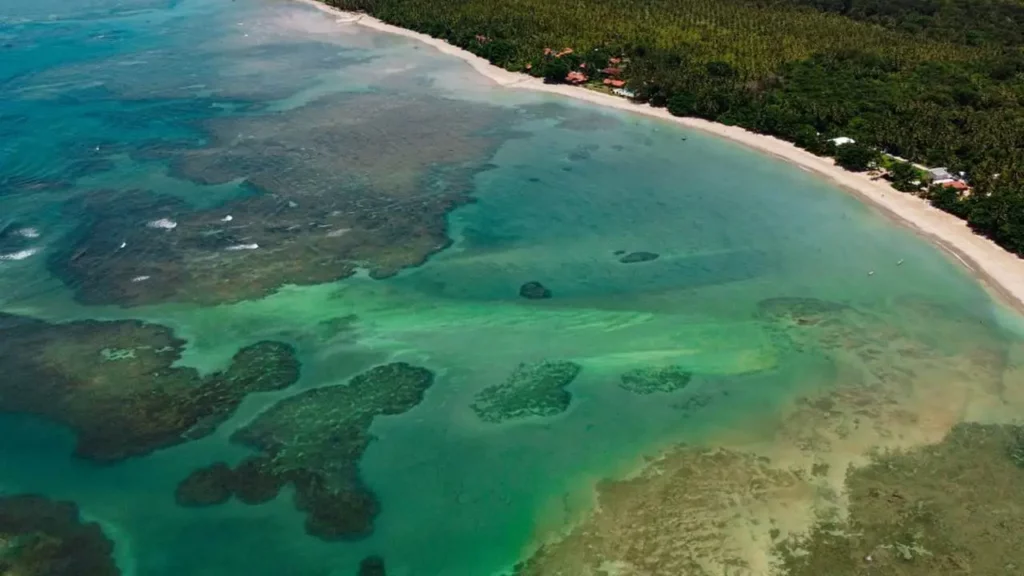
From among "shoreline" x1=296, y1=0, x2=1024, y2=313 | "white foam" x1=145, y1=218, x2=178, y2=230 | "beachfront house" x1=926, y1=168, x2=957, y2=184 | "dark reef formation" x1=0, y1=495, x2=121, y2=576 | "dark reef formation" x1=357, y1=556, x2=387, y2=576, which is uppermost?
"beachfront house" x1=926, y1=168, x2=957, y2=184

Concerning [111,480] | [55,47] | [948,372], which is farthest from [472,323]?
[55,47]

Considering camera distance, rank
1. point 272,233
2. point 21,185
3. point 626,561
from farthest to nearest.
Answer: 1. point 21,185
2. point 272,233
3. point 626,561

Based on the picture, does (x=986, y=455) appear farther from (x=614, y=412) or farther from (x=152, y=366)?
(x=152, y=366)

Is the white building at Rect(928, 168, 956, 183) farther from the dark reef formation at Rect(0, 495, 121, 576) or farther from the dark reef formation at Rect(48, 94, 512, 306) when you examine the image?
the dark reef formation at Rect(0, 495, 121, 576)

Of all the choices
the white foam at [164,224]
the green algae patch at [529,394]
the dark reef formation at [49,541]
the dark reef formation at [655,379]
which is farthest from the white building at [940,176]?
the dark reef formation at [49,541]

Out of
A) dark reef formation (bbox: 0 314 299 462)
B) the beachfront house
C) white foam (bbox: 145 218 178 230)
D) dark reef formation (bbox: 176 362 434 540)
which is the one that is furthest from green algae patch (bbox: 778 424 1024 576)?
white foam (bbox: 145 218 178 230)

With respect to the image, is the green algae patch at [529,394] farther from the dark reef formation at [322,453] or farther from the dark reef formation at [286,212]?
the dark reef formation at [286,212]
